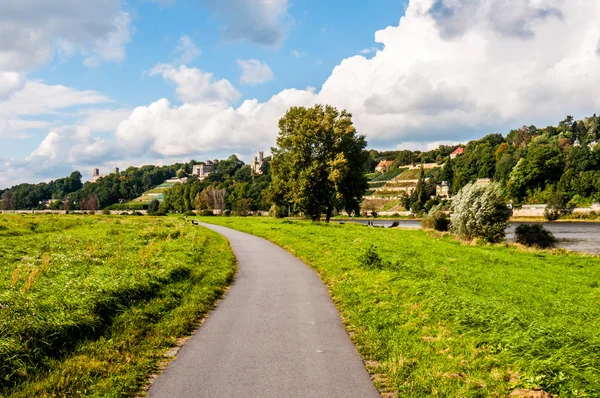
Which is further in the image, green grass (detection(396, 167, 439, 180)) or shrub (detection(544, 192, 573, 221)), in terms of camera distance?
green grass (detection(396, 167, 439, 180))

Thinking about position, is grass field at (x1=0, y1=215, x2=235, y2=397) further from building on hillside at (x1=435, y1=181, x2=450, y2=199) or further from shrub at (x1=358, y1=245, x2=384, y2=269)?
building on hillside at (x1=435, y1=181, x2=450, y2=199)

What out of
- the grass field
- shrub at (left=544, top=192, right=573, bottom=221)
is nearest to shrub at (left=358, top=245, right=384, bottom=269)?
the grass field

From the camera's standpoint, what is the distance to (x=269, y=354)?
24.7 ft

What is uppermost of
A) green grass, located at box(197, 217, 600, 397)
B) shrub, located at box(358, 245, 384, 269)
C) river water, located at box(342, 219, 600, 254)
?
shrub, located at box(358, 245, 384, 269)

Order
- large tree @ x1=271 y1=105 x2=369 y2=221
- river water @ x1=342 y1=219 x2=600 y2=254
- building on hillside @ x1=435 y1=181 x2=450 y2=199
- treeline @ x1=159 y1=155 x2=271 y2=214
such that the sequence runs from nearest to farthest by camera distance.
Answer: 1. river water @ x1=342 y1=219 x2=600 y2=254
2. large tree @ x1=271 y1=105 x2=369 y2=221
3. treeline @ x1=159 y1=155 x2=271 y2=214
4. building on hillside @ x1=435 y1=181 x2=450 y2=199

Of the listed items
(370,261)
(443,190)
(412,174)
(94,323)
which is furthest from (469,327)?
(412,174)

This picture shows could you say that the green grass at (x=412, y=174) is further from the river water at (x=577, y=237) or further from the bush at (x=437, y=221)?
the bush at (x=437, y=221)

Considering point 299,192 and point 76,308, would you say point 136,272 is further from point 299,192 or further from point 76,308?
point 299,192

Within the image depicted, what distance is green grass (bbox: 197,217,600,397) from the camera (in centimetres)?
611

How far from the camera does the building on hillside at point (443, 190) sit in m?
147

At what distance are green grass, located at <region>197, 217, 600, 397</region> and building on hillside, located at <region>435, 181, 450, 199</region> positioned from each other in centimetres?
13577

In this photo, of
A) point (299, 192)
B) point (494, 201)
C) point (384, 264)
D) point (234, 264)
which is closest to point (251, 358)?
point (384, 264)

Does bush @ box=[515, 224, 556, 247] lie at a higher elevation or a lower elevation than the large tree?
lower

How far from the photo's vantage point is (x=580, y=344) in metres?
6.86
